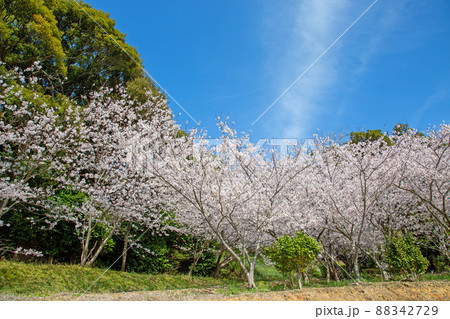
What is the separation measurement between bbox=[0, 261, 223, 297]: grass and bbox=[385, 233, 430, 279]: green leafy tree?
5.73 m

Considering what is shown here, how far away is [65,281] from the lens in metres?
7.49

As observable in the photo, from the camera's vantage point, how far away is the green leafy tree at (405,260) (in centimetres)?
767

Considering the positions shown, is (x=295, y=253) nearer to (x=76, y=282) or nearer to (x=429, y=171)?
(x=429, y=171)

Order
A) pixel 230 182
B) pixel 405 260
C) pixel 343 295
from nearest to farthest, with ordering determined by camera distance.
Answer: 1. pixel 343 295
2. pixel 405 260
3. pixel 230 182

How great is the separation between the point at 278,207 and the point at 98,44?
46.4 feet

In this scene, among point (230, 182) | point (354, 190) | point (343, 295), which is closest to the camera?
point (343, 295)

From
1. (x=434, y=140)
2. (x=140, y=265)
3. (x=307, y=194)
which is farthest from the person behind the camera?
(x=140, y=265)

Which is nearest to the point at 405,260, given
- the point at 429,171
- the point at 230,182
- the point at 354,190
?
the point at 354,190

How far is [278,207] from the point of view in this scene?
7.76 m

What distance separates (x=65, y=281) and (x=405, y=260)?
876 cm

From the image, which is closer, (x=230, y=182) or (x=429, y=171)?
(x=230, y=182)

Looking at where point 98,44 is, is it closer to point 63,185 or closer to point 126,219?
point 63,185

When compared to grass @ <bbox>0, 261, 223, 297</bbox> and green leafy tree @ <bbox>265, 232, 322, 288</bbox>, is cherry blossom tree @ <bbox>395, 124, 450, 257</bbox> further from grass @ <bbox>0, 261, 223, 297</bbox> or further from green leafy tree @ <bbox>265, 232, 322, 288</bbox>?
grass @ <bbox>0, 261, 223, 297</bbox>

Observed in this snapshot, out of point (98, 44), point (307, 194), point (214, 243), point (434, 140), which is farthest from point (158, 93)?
point (434, 140)
